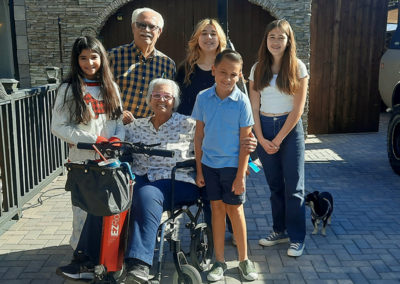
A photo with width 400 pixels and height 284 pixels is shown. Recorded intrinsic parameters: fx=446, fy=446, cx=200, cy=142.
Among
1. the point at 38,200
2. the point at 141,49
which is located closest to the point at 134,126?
the point at 141,49

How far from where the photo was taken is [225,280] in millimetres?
3469

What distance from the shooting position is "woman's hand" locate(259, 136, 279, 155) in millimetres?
3709

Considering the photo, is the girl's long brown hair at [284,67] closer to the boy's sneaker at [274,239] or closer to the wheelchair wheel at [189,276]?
the boy's sneaker at [274,239]

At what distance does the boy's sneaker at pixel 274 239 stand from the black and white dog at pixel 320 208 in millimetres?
364

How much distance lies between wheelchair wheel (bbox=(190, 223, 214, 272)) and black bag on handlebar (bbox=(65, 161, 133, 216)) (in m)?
0.77

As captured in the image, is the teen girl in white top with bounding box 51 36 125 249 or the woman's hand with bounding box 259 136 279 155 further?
the woman's hand with bounding box 259 136 279 155

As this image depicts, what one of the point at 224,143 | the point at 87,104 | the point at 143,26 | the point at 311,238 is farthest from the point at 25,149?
the point at 311,238

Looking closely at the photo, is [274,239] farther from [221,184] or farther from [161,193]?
[161,193]

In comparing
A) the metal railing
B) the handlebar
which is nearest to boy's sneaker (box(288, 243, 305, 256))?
the handlebar

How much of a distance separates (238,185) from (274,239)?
3.50 feet

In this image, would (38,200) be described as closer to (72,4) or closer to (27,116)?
(27,116)

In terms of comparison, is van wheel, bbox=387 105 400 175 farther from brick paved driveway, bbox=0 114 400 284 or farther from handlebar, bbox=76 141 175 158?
handlebar, bbox=76 141 175 158

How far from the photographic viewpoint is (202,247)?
11.5 feet

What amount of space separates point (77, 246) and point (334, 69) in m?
7.24
